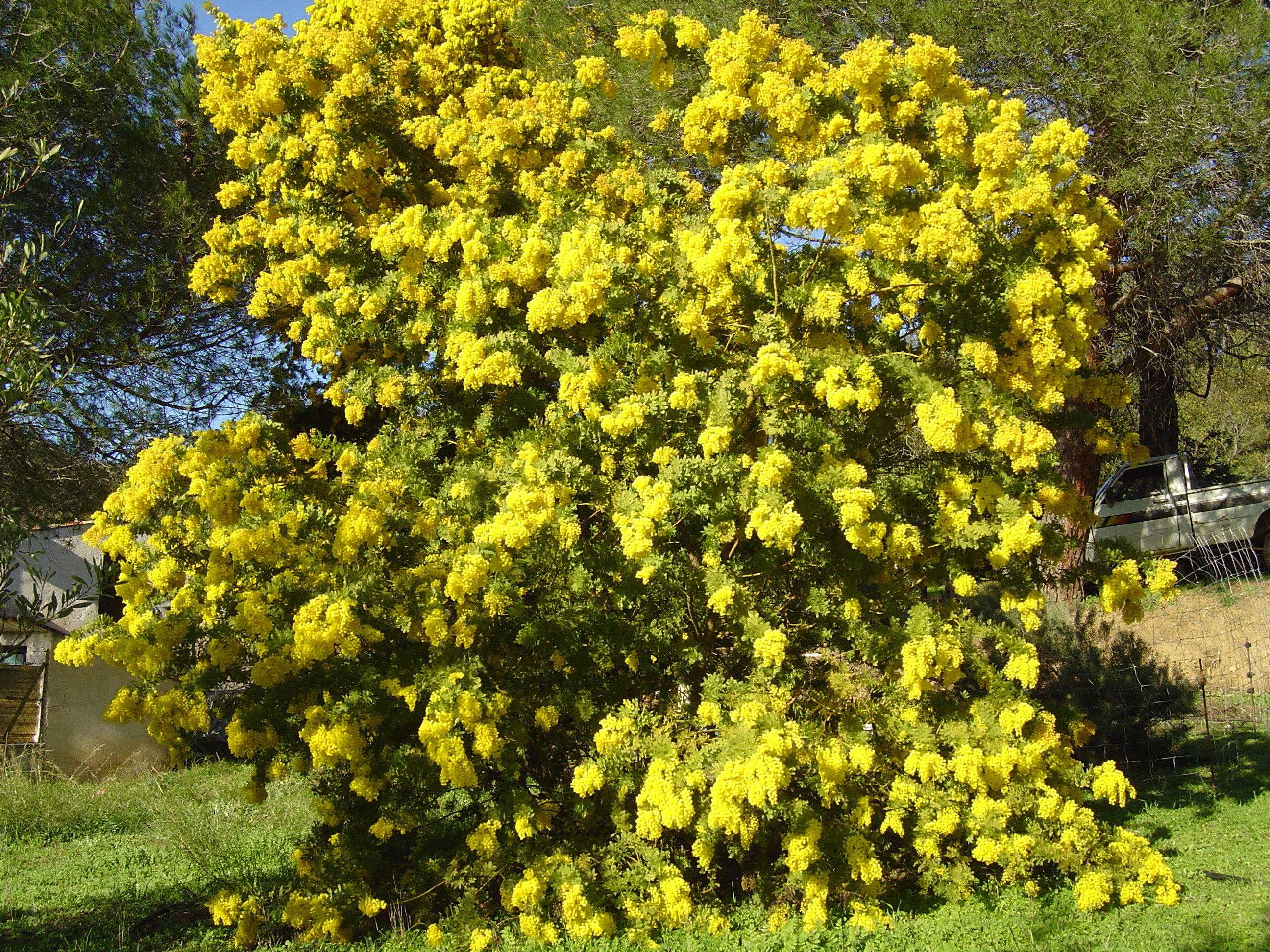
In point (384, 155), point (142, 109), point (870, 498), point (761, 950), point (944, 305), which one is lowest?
point (761, 950)

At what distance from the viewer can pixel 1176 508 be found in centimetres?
1095

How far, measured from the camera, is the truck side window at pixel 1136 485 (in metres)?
11.9

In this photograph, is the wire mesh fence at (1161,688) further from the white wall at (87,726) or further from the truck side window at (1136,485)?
the white wall at (87,726)

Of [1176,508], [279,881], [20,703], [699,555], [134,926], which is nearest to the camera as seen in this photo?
[699,555]

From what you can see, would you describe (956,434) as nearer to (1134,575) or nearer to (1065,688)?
(1134,575)

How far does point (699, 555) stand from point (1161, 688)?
14.4 feet

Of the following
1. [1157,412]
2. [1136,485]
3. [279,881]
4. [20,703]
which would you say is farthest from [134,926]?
[1157,412]

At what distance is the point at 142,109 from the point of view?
9.04 m

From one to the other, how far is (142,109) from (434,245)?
5175mm

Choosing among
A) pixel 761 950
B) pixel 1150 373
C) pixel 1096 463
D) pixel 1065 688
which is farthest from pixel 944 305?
pixel 1150 373

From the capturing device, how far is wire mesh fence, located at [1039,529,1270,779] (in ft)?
23.0

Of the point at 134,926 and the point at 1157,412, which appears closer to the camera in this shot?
the point at 134,926

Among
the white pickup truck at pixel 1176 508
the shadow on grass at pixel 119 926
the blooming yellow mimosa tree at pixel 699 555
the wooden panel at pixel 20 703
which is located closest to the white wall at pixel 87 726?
the wooden panel at pixel 20 703

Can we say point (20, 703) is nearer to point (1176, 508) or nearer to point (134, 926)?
point (134, 926)
